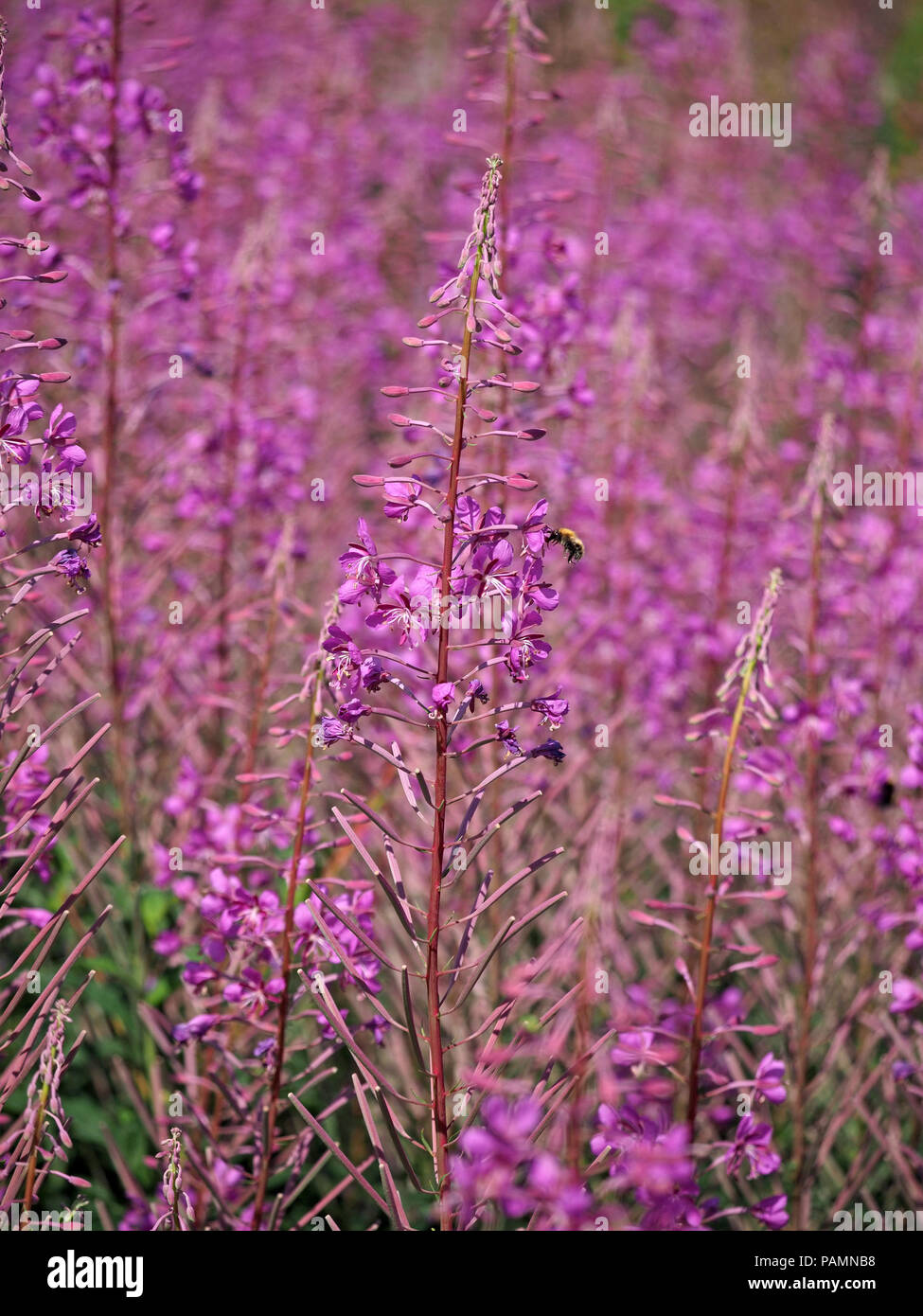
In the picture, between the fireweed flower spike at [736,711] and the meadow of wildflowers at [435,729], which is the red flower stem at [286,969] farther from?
the fireweed flower spike at [736,711]

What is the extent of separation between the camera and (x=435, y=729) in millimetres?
1668

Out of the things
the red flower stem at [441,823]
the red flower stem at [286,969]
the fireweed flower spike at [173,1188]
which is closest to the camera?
the red flower stem at [441,823]

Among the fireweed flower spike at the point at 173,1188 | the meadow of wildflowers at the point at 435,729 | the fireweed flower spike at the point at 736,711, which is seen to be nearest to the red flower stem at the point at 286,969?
the meadow of wildflowers at the point at 435,729

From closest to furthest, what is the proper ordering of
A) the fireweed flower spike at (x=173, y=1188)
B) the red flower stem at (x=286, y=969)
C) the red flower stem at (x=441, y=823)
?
the red flower stem at (x=441, y=823)
the fireweed flower spike at (x=173, y=1188)
the red flower stem at (x=286, y=969)

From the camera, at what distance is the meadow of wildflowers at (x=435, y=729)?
173 cm

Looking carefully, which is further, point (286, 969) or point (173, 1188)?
point (286, 969)

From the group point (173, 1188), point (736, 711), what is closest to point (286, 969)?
point (173, 1188)

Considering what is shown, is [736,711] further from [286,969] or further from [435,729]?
[286,969]

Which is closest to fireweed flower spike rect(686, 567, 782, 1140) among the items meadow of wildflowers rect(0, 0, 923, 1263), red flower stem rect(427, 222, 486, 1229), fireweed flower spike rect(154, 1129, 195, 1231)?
meadow of wildflowers rect(0, 0, 923, 1263)

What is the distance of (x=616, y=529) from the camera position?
427 centimetres

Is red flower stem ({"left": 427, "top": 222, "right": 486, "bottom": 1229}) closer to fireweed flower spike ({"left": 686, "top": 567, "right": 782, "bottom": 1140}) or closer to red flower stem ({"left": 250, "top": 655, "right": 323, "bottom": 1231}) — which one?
red flower stem ({"left": 250, "top": 655, "right": 323, "bottom": 1231})

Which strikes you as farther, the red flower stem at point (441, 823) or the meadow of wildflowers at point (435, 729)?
the meadow of wildflowers at point (435, 729)

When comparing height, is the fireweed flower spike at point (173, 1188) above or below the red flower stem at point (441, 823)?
below
